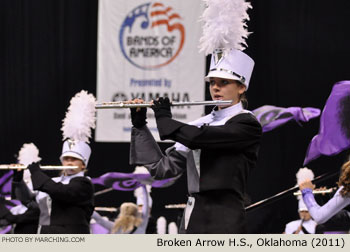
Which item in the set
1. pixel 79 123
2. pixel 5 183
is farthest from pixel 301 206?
pixel 5 183

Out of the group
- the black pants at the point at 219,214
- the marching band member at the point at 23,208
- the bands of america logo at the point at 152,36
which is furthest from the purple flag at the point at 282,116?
the black pants at the point at 219,214

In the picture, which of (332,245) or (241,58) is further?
(241,58)

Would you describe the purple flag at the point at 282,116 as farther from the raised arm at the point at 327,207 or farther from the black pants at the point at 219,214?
the black pants at the point at 219,214

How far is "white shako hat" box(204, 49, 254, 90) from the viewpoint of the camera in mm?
3318

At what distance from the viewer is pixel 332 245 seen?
288 centimetres

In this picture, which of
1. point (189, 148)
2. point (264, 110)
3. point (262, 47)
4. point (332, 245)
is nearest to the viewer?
point (332, 245)

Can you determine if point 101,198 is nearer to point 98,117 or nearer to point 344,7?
point 98,117

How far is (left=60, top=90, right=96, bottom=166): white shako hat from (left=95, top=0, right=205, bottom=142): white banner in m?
2.87

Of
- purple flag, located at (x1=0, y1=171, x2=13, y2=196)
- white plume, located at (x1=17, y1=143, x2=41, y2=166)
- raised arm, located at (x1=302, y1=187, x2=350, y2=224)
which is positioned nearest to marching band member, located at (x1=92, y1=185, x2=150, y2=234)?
white plume, located at (x1=17, y1=143, x2=41, y2=166)

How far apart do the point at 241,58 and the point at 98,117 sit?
5426 millimetres

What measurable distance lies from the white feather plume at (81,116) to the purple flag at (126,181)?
238 cm

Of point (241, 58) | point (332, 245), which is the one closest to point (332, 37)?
point (241, 58)

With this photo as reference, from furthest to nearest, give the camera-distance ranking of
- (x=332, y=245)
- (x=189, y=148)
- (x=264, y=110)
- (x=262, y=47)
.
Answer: (x=262, y=47) < (x=264, y=110) < (x=189, y=148) < (x=332, y=245)

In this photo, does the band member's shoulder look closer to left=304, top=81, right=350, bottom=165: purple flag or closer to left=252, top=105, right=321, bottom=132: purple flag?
left=304, top=81, right=350, bottom=165: purple flag
